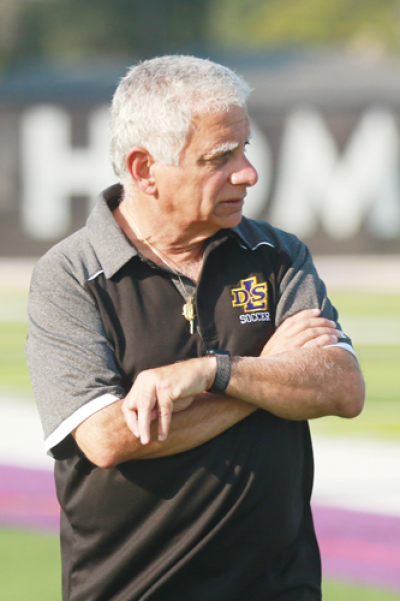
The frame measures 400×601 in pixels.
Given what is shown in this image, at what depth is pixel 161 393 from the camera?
250 cm

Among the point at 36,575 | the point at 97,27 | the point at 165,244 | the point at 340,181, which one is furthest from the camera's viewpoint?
the point at 97,27

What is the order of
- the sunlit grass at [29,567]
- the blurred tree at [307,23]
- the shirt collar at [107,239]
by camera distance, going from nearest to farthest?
the shirt collar at [107,239] < the sunlit grass at [29,567] < the blurred tree at [307,23]

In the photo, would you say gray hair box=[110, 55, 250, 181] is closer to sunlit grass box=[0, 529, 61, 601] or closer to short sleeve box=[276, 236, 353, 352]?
short sleeve box=[276, 236, 353, 352]

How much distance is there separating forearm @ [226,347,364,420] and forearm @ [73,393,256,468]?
0.24ft

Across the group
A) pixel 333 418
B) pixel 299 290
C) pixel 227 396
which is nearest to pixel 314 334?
pixel 299 290

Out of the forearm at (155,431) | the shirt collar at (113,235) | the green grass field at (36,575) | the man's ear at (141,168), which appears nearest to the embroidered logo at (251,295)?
the shirt collar at (113,235)

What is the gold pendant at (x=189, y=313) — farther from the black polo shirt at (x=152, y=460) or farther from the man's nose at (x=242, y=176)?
the man's nose at (x=242, y=176)

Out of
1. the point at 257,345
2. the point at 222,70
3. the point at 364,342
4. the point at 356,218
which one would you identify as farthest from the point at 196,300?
the point at 356,218

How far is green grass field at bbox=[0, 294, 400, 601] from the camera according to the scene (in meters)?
4.48

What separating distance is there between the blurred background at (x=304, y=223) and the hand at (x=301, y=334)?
78.6 inches

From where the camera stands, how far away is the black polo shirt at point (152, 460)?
264 centimetres

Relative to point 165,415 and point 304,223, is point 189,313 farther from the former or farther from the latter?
point 304,223

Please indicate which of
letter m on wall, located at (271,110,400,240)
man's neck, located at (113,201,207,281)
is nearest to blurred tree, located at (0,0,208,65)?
letter m on wall, located at (271,110,400,240)

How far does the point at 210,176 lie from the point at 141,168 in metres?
0.23
